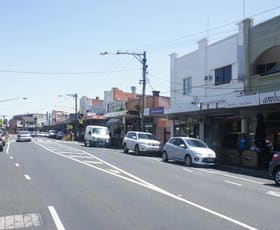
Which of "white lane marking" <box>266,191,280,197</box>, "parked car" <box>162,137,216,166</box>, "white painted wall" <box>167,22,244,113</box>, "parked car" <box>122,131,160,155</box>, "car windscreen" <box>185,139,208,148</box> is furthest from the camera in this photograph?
"parked car" <box>122,131,160,155</box>

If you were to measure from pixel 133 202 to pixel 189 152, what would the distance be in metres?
13.1

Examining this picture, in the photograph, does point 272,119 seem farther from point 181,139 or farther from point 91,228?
point 91,228

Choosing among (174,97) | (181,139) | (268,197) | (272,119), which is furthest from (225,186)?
(174,97)

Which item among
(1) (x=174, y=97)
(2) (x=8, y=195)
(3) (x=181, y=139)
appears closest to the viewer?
(2) (x=8, y=195)

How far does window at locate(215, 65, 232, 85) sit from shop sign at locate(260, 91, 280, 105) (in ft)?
29.1

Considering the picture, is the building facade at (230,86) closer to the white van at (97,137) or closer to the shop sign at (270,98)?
the shop sign at (270,98)

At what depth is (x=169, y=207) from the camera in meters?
10.3

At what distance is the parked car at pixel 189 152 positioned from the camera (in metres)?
23.3

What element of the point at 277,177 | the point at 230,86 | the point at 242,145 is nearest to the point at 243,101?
the point at 242,145

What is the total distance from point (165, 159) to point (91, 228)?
742 inches

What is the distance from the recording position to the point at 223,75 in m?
31.4

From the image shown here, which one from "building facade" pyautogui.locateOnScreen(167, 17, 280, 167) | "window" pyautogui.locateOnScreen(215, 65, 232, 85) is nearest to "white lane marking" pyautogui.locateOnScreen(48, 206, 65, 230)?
"building facade" pyautogui.locateOnScreen(167, 17, 280, 167)

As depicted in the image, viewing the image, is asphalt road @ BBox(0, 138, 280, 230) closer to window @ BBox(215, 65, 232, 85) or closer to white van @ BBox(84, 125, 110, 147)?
window @ BBox(215, 65, 232, 85)

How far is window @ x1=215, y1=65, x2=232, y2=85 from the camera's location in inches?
1212
